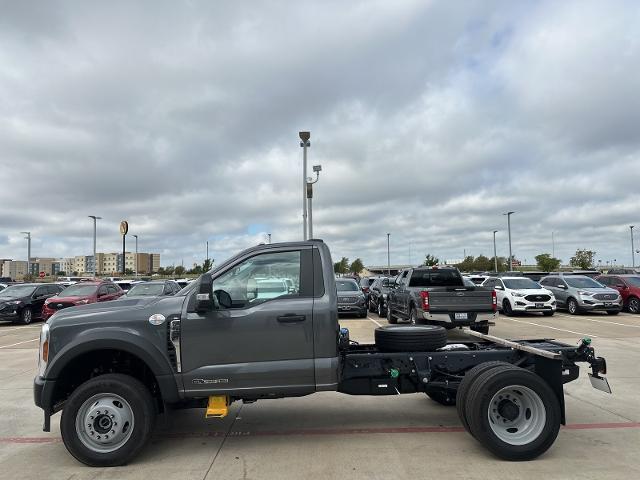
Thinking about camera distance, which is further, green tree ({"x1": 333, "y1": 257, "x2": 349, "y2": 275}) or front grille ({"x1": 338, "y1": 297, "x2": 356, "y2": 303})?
green tree ({"x1": 333, "y1": 257, "x2": 349, "y2": 275})

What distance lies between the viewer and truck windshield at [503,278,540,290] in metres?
21.0

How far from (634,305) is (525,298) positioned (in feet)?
17.0

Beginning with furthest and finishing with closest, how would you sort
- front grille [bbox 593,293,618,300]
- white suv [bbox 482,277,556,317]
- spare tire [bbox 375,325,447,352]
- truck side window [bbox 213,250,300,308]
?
front grille [bbox 593,293,618,300]
white suv [bbox 482,277,556,317]
spare tire [bbox 375,325,447,352]
truck side window [bbox 213,250,300,308]

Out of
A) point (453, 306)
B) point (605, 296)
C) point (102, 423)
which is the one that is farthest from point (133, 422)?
point (605, 296)

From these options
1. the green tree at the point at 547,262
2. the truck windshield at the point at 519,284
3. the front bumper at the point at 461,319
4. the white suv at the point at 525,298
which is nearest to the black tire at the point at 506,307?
the white suv at the point at 525,298

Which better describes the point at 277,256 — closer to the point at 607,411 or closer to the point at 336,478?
the point at 336,478

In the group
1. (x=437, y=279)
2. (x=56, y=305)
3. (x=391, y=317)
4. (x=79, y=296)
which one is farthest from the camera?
(x=79, y=296)

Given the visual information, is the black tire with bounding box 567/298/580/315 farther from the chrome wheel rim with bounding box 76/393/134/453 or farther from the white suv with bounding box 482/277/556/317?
the chrome wheel rim with bounding box 76/393/134/453

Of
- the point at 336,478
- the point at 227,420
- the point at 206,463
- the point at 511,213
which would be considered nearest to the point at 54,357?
the point at 206,463

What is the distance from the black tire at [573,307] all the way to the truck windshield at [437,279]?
890cm

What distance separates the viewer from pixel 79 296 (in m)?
20.1

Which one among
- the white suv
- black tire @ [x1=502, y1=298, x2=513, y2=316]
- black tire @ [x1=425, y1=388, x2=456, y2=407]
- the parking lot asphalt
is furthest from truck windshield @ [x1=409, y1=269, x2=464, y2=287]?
black tire @ [x1=425, y1=388, x2=456, y2=407]

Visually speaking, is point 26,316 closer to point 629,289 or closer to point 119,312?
point 119,312

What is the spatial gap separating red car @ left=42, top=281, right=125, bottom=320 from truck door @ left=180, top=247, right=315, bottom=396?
15418 mm
